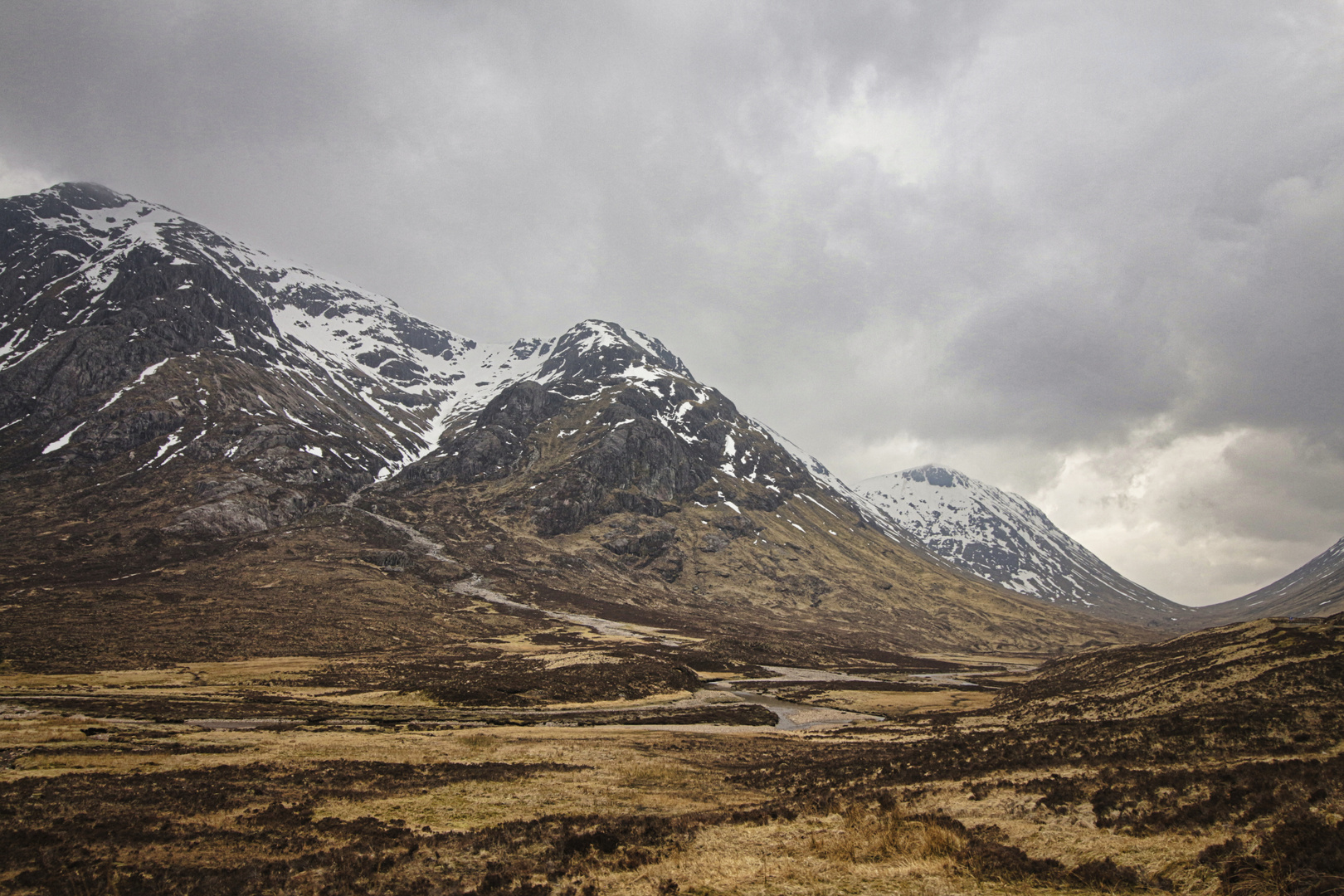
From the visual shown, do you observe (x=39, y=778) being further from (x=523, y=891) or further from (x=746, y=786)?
(x=746, y=786)

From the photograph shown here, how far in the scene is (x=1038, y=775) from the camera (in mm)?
26797

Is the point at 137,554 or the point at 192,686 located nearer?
the point at 192,686

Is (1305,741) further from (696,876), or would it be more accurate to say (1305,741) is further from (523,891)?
(523,891)

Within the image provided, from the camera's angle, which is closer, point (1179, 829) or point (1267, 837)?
point (1267, 837)

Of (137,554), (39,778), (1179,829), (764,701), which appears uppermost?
(137,554)

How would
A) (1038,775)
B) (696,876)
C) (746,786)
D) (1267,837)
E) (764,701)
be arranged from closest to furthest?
(1267,837), (696,876), (1038,775), (746,786), (764,701)

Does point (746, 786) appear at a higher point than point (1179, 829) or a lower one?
lower

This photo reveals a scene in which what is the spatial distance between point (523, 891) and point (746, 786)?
19.2 metres

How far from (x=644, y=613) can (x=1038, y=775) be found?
158m

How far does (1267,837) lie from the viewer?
47.7 feet

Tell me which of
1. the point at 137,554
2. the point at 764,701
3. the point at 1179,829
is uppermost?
the point at 137,554

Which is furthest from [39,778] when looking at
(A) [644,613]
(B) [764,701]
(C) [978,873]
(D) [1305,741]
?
(A) [644,613]

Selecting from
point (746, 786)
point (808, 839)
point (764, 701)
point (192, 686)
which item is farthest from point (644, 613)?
point (808, 839)

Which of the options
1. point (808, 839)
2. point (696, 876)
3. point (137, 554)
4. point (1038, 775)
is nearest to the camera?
point (696, 876)
